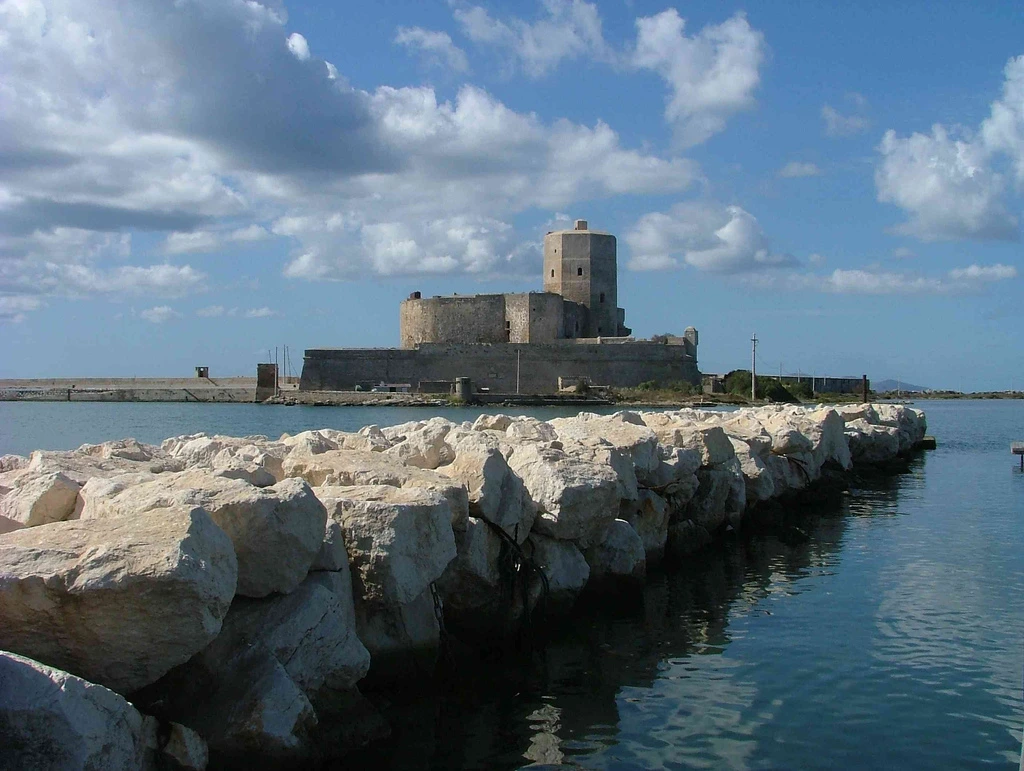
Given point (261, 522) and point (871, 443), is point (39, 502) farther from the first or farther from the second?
point (871, 443)

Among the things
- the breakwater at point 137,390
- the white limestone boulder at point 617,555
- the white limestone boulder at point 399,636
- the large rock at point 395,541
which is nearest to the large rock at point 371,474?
the large rock at point 395,541

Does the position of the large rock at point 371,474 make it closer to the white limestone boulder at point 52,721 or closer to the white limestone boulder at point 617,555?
the white limestone boulder at point 617,555

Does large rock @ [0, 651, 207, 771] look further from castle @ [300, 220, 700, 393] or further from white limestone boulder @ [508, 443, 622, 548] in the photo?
castle @ [300, 220, 700, 393]

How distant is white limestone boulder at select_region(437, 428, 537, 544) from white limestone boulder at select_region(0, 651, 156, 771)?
266 centimetres

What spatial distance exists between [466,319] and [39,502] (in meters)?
43.7

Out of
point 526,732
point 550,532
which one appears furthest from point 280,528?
point 550,532

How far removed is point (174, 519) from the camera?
3385 millimetres

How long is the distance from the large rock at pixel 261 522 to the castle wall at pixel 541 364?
4107 cm

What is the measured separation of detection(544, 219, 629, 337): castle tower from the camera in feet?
156

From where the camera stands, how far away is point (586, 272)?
157 ft

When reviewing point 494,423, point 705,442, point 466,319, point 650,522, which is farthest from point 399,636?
point 466,319

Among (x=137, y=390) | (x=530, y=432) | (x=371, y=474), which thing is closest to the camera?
(x=371, y=474)

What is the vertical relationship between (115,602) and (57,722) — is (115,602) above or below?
above

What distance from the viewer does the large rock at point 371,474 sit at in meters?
5.01
